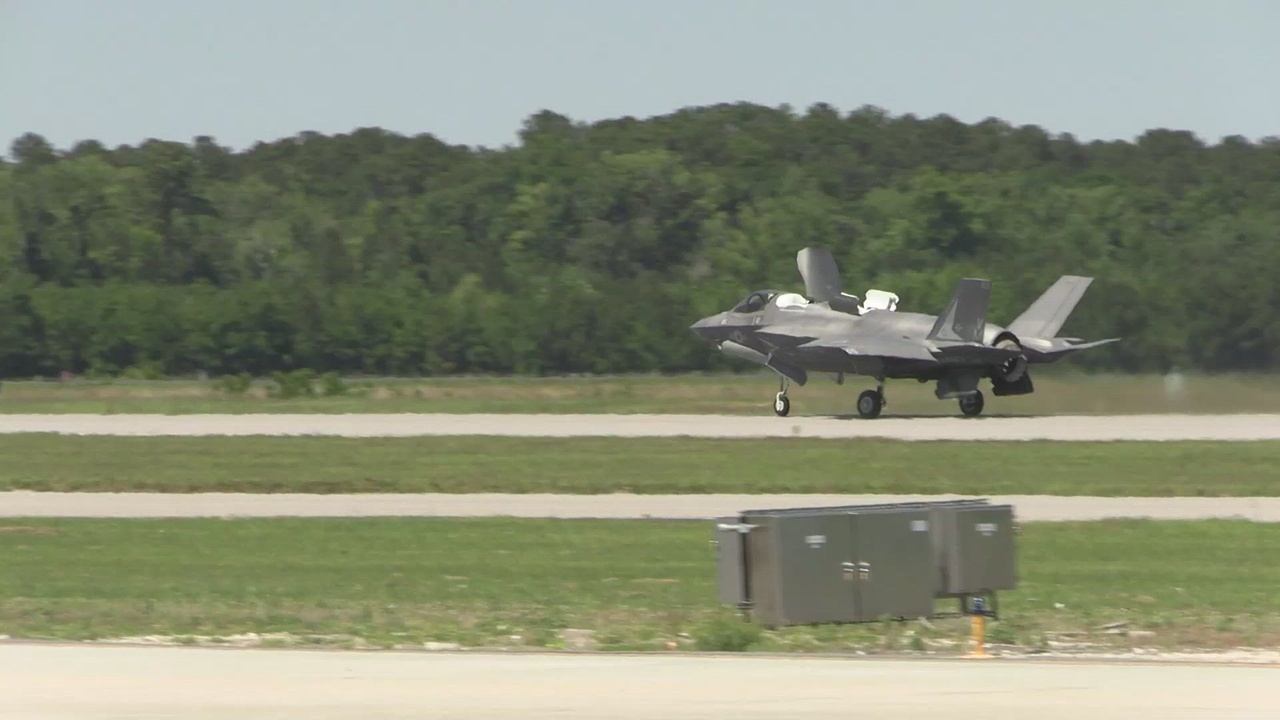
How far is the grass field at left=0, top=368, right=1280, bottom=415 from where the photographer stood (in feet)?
130

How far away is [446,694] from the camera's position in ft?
33.4

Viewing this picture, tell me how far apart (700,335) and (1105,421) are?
36.5 ft

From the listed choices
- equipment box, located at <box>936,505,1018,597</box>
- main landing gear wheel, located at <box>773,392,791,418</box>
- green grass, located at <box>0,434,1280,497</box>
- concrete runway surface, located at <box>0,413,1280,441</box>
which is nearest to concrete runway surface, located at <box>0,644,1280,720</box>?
equipment box, located at <box>936,505,1018,597</box>

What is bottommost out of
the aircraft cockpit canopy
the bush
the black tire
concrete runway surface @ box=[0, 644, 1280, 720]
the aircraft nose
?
the bush

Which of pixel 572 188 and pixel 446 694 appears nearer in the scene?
pixel 446 694

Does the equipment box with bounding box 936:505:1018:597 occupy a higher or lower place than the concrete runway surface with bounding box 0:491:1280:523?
higher

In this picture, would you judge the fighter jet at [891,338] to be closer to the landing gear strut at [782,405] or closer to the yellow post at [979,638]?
the landing gear strut at [782,405]

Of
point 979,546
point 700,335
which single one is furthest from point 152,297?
point 979,546

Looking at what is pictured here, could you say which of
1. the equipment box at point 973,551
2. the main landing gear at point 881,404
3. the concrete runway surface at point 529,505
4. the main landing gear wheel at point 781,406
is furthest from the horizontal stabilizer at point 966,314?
the equipment box at point 973,551

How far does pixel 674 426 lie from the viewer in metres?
37.3

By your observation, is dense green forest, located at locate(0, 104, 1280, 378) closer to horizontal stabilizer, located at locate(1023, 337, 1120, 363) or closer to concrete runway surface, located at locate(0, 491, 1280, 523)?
horizontal stabilizer, located at locate(1023, 337, 1120, 363)

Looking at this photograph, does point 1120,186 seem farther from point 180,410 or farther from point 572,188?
point 180,410

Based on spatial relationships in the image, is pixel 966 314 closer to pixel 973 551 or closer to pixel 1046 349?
A: pixel 1046 349

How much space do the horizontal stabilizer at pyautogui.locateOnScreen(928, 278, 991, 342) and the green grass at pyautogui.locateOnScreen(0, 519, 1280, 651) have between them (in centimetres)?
1644
